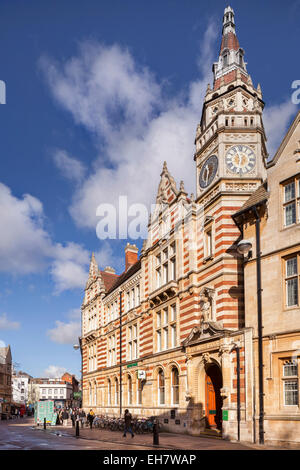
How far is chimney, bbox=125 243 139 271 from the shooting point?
50000mm

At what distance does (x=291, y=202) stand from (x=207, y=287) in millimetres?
6869

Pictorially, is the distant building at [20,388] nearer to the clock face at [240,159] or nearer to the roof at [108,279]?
the roof at [108,279]

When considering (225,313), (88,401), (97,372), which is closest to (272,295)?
(225,313)

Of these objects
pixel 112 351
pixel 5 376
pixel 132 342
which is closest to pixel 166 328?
pixel 132 342

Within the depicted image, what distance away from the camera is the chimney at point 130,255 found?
5000 cm

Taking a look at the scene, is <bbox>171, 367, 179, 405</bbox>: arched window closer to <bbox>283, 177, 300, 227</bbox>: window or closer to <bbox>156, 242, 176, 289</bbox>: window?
<bbox>156, 242, 176, 289</bbox>: window

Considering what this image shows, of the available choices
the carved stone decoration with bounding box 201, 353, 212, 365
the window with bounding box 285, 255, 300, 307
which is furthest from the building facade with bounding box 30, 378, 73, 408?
the window with bounding box 285, 255, 300, 307

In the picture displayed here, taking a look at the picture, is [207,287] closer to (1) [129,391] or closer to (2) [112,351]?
(1) [129,391]

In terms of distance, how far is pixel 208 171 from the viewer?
26.3 metres

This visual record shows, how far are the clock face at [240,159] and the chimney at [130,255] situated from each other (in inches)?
1042

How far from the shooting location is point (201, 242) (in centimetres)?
2634

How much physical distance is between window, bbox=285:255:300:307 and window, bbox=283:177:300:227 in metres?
1.50

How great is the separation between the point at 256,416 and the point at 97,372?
99.0 ft
